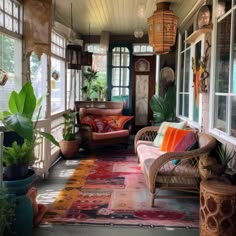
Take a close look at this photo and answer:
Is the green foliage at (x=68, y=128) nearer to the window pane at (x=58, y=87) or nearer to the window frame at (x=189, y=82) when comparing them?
the window pane at (x=58, y=87)

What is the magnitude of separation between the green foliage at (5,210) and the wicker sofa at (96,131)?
356 centimetres

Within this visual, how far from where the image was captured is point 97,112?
6.59 meters

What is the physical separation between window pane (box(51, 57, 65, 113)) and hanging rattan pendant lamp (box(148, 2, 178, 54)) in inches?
82.4

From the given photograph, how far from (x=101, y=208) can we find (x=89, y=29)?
4897 millimetres

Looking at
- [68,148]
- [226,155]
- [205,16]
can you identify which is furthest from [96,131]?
[226,155]

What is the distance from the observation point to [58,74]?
→ 5598mm

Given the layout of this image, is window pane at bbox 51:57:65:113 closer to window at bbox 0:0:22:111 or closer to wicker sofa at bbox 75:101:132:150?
wicker sofa at bbox 75:101:132:150

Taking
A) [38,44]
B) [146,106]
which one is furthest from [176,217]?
[146,106]

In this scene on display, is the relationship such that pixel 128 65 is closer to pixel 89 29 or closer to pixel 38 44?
pixel 89 29

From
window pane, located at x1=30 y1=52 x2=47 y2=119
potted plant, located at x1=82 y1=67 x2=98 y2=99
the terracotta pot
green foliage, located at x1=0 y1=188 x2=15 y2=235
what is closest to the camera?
green foliage, located at x1=0 y1=188 x2=15 y2=235

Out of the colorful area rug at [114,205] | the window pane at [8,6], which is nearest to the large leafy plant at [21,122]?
the colorful area rug at [114,205]

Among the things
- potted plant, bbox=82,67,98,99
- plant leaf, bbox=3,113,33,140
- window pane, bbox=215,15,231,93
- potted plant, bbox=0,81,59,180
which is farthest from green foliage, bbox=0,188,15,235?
potted plant, bbox=82,67,98,99

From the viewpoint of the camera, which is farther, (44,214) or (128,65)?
(128,65)

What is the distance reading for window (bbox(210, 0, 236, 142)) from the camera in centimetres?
307
